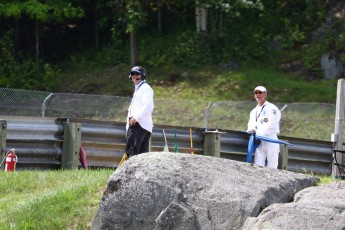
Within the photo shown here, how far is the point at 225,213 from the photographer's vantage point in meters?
8.20

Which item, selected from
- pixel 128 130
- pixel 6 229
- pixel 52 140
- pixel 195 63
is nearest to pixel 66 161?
pixel 52 140

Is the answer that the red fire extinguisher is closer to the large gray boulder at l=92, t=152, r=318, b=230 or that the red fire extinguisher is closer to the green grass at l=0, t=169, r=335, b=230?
the green grass at l=0, t=169, r=335, b=230

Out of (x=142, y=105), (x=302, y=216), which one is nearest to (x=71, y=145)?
(x=142, y=105)

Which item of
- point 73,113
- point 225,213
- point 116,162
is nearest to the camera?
point 225,213

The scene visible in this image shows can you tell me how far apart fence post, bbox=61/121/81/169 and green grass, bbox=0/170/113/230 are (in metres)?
3.27

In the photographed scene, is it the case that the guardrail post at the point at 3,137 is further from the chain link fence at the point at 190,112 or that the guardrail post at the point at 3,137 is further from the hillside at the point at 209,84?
the hillside at the point at 209,84

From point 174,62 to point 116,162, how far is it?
18.1 metres

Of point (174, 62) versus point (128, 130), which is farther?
point (174, 62)

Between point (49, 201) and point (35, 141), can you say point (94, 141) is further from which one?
point (49, 201)

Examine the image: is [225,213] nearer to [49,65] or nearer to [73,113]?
[73,113]

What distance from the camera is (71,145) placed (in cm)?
1465

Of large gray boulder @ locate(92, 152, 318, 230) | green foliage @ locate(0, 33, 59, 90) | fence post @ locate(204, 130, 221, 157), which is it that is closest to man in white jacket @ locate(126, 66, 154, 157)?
large gray boulder @ locate(92, 152, 318, 230)

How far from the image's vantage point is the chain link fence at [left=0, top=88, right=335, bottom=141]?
22.2 meters

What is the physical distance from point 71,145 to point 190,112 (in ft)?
32.5
